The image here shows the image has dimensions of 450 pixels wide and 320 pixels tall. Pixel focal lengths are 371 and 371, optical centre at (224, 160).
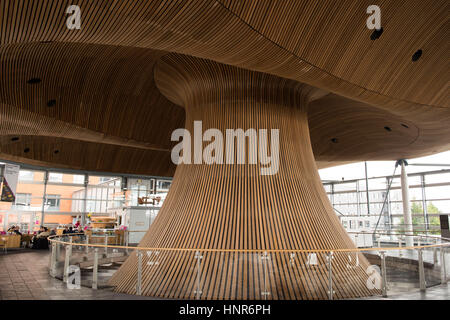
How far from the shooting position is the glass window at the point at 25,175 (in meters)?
19.0

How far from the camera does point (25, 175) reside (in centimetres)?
1920

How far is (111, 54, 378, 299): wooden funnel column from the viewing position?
19.2ft

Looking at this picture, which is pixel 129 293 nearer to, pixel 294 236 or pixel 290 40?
pixel 294 236

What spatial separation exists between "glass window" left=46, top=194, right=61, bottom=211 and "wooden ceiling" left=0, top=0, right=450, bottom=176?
5.38 metres

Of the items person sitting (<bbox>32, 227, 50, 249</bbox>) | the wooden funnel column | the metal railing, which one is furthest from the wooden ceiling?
person sitting (<bbox>32, 227, 50, 249</bbox>)

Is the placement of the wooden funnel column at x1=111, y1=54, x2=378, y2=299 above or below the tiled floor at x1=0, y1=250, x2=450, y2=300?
above

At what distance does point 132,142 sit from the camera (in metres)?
12.9

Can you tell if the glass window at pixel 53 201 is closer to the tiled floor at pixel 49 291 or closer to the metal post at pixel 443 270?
the tiled floor at pixel 49 291

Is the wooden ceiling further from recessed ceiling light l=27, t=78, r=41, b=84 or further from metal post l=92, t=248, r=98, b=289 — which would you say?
metal post l=92, t=248, r=98, b=289

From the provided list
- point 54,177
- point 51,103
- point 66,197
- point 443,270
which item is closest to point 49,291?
point 51,103

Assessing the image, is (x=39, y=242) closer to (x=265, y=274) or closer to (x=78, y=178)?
(x=78, y=178)

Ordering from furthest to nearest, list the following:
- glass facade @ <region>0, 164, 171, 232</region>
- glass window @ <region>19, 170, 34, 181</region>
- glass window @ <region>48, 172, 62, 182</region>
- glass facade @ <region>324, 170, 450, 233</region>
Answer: glass facade @ <region>324, 170, 450, 233</region> → glass window @ <region>48, 172, 62, 182</region> → glass window @ <region>19, 170, 34, 181</region> → glass facade @ <region>0, 164, 171, 232</region>
